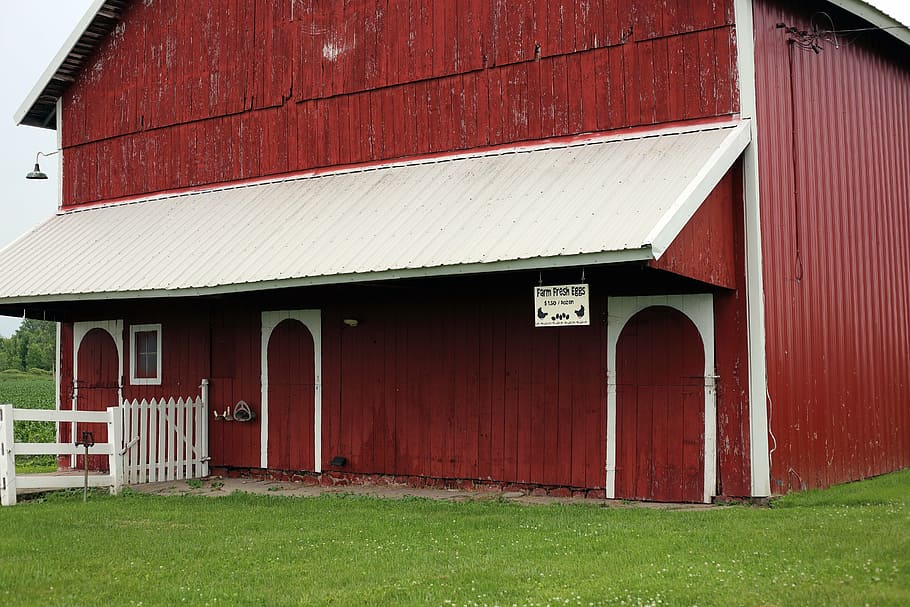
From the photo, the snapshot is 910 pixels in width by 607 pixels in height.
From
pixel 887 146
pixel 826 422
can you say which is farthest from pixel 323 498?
pixel 887 146

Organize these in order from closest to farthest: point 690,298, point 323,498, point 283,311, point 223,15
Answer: point 690,298 < point 323,498 < point 283,311 < point 223,15

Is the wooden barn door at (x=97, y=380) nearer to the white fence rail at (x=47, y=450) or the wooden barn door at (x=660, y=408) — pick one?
the white fence rail at (x=47, y=450)

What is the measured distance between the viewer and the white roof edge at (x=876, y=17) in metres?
15.2

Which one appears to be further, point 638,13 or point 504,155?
point 504,155

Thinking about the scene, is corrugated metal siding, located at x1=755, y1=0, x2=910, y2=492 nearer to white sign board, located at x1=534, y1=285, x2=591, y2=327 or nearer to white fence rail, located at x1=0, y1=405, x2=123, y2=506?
white sign board, located at x1=534, y1=285, x2=591, y2=327

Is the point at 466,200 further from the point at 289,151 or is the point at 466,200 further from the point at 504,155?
the point at 289,151

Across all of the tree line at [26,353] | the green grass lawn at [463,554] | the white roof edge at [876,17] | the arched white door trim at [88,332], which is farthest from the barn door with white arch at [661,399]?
the tree line at [26,353]

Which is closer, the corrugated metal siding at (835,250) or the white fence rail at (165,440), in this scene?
the corrugated metal siding at (835,250)

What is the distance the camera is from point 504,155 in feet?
51.4

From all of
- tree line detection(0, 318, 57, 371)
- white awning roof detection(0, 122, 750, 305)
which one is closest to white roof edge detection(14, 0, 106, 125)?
white awning roof detection(0, 122, 750, 305)

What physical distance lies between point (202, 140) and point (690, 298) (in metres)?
8.86

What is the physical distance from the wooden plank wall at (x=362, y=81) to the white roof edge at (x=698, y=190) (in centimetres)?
57

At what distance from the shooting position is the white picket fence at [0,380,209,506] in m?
14.9

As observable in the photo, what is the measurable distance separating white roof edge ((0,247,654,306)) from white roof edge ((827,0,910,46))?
552cm
